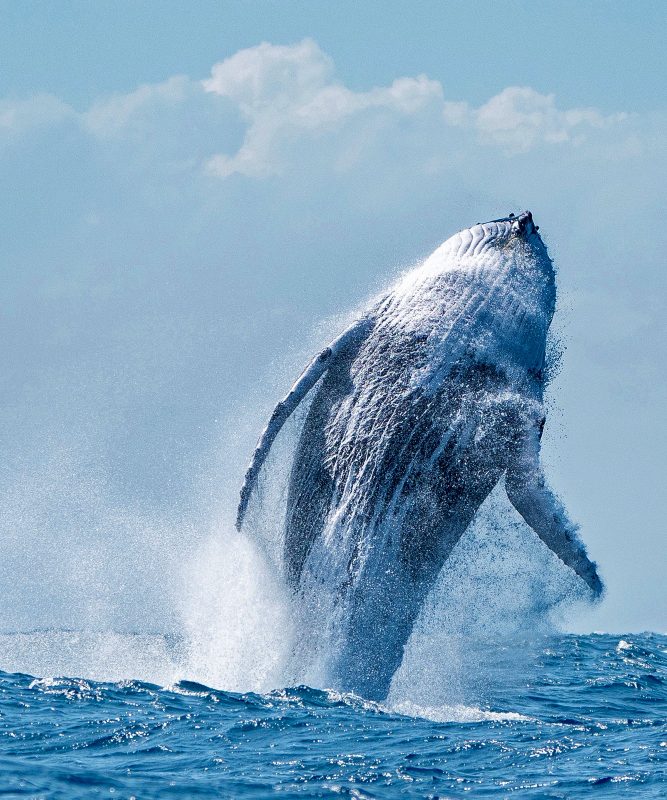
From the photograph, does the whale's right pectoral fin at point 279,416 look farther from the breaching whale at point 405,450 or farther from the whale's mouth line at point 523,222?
the whale's mouth line at point 523,222

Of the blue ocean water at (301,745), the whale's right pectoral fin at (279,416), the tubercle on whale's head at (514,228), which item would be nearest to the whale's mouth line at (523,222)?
the tubercle on whale's head at (514,228)

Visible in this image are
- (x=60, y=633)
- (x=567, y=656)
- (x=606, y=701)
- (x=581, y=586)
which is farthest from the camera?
(x=567, y=656)

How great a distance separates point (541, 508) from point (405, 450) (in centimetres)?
213

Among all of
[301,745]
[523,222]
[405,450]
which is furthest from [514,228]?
[301,745]

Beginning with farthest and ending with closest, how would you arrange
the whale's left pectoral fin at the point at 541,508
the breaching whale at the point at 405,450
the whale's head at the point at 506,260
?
the whale's head at the point at 506,260 < the whale's left pectoral fin at the point at 541,508 < the breaching whale at the point at 405,450

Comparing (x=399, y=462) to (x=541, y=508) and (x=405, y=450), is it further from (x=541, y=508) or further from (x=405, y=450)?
(x=541, y=508)

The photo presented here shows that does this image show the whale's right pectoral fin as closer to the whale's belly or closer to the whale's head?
the whale's belly

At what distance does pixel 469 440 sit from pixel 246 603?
3.75 metres

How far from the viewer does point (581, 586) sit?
13.5 meters

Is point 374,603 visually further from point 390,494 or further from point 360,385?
point 360,385

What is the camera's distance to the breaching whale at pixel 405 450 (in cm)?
1241

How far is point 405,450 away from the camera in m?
12.4

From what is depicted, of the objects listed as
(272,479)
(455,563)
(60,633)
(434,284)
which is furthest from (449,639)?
(60,633)

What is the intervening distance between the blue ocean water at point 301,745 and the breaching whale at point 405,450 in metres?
1.29
